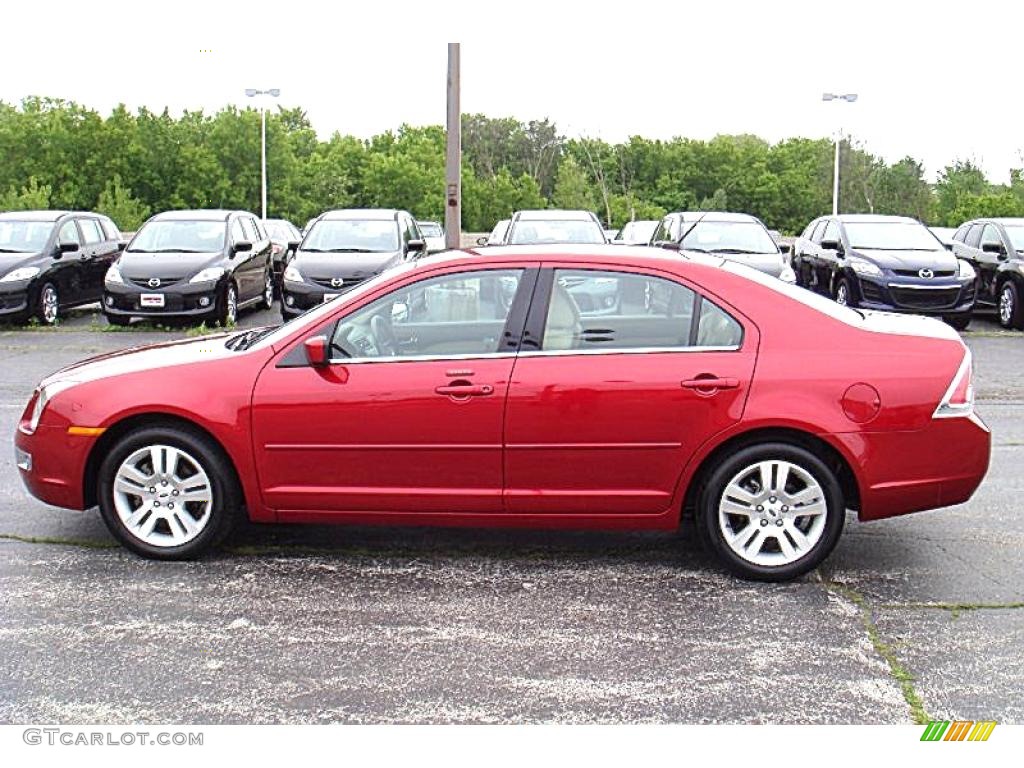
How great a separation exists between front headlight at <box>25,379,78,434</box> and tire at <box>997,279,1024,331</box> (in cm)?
1441

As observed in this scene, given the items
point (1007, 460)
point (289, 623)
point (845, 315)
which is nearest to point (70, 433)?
point (289, 623)

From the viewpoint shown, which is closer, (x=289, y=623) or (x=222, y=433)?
(x=289, y=623)

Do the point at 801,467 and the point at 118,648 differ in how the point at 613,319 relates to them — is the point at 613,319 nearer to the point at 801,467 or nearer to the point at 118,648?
the point at 801,467

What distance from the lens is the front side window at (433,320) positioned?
18.8ft

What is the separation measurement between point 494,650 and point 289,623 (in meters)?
0.90

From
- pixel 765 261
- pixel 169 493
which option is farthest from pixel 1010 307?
pixel 169 493

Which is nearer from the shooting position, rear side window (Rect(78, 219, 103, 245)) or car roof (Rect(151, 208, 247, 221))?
car roof (Rect(151, 208, 247, 221))

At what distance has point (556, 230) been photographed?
18.4 metres

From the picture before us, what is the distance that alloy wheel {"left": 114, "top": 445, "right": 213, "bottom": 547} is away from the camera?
18.9 ft

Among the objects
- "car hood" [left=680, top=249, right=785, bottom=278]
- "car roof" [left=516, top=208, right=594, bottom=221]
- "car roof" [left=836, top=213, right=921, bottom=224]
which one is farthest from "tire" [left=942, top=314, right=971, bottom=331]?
"car roof" [left=516, top=208, right=594, bottom=221]

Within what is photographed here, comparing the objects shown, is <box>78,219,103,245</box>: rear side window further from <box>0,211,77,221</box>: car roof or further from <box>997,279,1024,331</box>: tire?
<box>997,279,1024,331</box>: tire

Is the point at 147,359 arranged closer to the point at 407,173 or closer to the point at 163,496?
the point at 163,496

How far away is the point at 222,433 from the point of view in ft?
18.6

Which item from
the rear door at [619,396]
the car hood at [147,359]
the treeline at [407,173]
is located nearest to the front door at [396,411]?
the rear door at [619,396]
